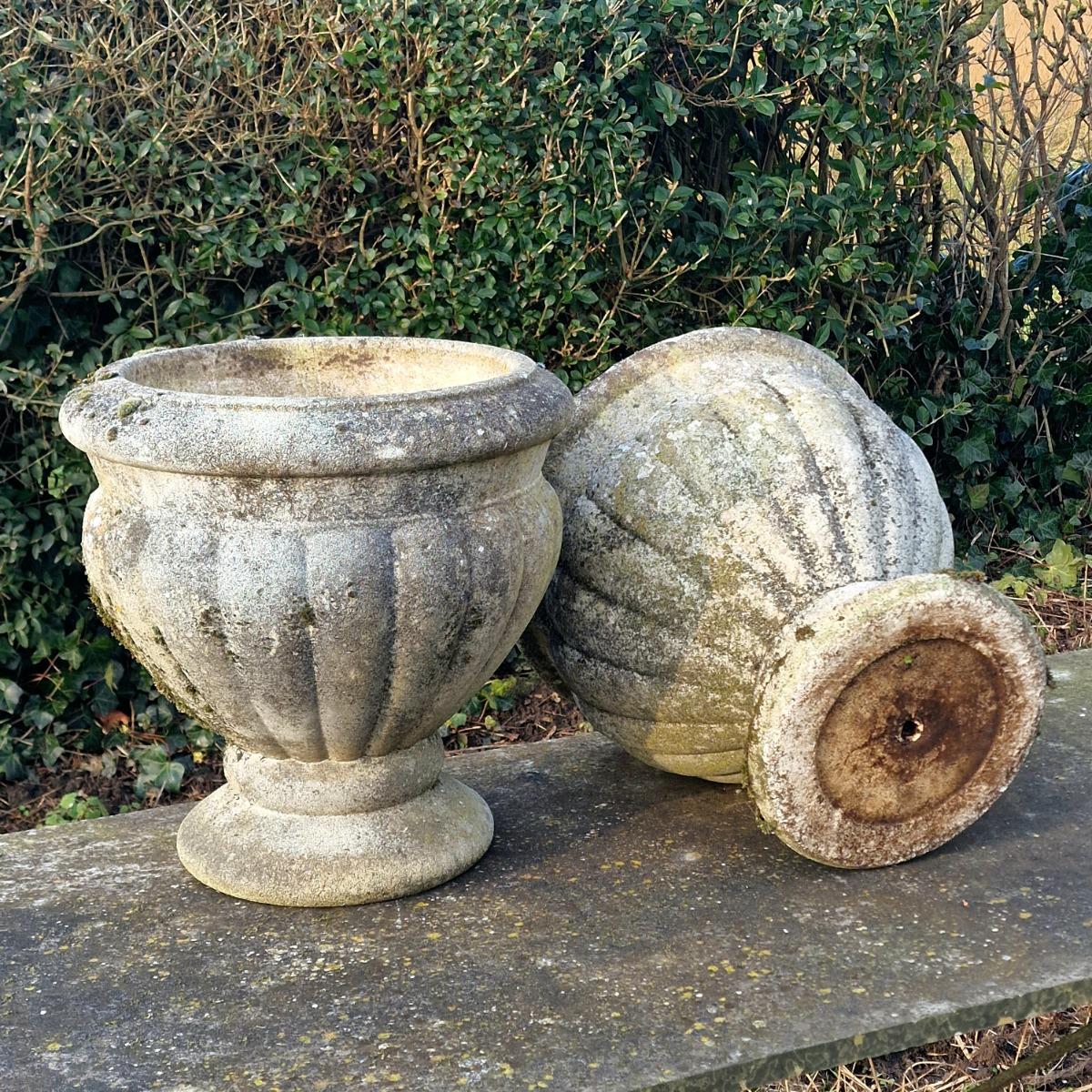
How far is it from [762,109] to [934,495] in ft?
5.31

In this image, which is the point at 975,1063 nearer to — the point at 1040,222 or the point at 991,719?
the point at 991,719

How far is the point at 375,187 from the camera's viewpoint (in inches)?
155

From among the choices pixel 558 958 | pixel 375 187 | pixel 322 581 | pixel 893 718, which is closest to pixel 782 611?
pixel 893 718

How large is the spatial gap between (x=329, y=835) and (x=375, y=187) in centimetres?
200

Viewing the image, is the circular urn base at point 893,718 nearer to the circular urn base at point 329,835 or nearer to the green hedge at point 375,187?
the circular urn base at point 329,835

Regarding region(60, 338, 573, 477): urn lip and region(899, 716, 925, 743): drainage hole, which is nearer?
region(60, 338, 573, 477): urn lip

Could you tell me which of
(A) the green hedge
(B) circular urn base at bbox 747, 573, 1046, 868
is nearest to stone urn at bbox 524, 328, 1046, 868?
(B) circular urn base at bbox 747, 573, 1046, 868

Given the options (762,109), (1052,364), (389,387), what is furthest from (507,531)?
(1052,364)

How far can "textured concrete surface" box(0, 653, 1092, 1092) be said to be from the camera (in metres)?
2.29

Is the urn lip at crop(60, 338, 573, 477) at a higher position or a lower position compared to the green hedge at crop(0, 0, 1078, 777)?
lower

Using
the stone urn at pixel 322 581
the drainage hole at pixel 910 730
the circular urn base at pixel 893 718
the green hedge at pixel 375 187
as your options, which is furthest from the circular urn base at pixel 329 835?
the green hedge at pixel 375 187

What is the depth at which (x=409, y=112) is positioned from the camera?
12.6ft

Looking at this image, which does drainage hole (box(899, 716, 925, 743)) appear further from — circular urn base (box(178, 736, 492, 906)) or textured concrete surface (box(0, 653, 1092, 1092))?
circular urn base (box(178, 736, 492, 906))

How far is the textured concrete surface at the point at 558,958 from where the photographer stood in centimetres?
229
